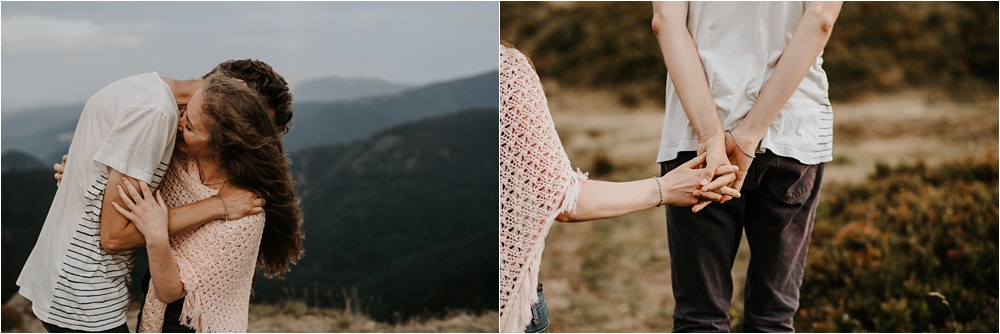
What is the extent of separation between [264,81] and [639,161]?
5380 millimetres

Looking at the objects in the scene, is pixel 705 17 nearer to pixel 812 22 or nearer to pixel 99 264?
pixel 812 22

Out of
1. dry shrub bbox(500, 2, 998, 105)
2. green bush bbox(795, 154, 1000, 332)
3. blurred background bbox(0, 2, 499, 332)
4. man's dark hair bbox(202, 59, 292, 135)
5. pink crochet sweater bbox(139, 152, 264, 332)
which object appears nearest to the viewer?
pink crochet sweater bbox(139, 152, 264, 332)

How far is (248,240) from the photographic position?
2.39 metres

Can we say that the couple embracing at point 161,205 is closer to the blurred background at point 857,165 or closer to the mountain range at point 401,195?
the blurred background at point 857,165

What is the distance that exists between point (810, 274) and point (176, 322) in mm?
3668

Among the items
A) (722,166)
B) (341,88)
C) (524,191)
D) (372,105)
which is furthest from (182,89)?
(372,105)

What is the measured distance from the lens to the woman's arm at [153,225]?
7.07 ft

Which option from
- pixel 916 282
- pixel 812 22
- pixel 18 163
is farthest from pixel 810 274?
pixel 18 163

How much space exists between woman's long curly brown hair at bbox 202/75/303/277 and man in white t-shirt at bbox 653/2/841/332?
1279 millimetres

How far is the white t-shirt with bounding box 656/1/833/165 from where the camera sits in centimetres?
217

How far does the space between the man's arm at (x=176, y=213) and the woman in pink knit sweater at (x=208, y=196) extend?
0.03 metres

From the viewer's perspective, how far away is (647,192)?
2.10m

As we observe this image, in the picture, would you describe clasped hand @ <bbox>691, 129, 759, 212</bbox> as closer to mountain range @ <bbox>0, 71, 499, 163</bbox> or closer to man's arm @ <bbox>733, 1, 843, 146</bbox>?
man's arm @ <bbox>733, 1, 843, 146</bbox>

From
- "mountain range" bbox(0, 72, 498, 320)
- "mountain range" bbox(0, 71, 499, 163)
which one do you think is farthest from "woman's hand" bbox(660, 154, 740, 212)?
"mountain range" bbox(0, 72, 498, 320)
